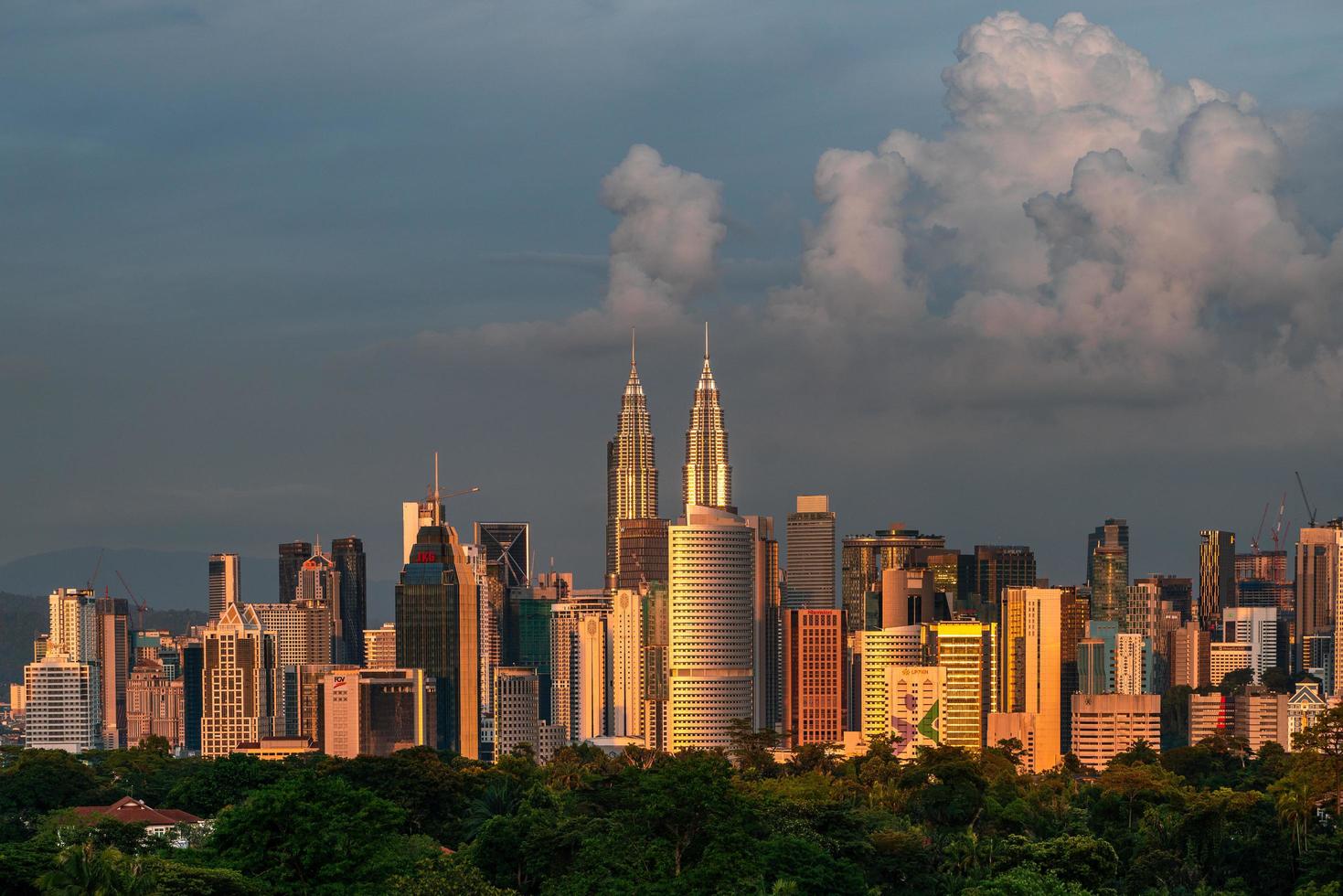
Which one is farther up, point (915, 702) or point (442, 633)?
point (442, 633)

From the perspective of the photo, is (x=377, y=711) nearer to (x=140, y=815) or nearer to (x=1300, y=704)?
(x=1300, y=704)

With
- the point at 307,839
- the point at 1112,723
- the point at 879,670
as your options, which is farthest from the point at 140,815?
the point at 879,670

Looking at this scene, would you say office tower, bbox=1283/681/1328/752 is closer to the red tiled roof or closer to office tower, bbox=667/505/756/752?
office tower, bbox=667/505/756/752

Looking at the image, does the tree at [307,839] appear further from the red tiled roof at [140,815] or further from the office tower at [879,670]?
the office tower at [879,670]

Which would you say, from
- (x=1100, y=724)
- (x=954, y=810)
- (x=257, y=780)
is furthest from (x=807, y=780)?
(x=1100, y=724)

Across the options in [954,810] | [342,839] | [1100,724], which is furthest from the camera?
[1100,724]

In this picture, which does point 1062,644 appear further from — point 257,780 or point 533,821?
point 533,821
